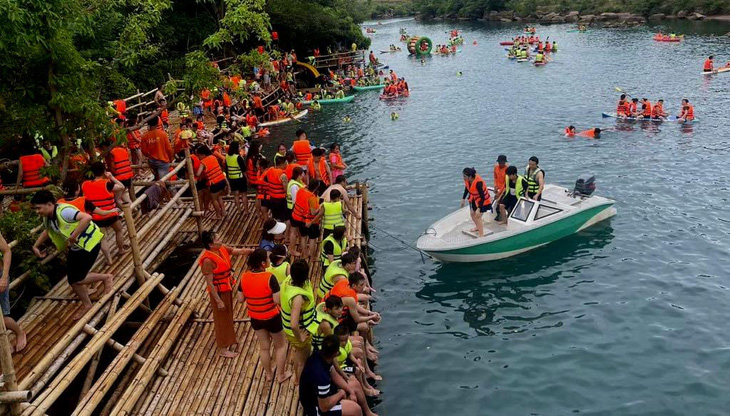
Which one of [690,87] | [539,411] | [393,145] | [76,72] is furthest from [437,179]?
[690,87]

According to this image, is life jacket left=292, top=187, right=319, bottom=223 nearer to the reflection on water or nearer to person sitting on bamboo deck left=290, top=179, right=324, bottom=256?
person sitting on bamboo deck left=290, top=179, right=324, bottom=256

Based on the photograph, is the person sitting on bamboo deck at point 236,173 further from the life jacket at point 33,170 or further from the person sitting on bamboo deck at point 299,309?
the person sitting on bamboo deck at point 299,309

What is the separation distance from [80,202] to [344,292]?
16.6 ft

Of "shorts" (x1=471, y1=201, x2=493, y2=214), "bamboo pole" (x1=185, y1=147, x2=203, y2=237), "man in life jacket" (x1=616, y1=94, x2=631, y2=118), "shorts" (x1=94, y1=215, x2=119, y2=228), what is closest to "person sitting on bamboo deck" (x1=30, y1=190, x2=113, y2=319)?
"shorts" (x1=94, y1=215, x2=119, y2=228)

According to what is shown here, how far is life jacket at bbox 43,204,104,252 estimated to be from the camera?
9.54 meters

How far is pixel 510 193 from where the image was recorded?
1697cm

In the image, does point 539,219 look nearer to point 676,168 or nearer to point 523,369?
point 523,369

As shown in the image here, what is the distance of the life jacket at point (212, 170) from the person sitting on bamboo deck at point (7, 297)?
5.85m

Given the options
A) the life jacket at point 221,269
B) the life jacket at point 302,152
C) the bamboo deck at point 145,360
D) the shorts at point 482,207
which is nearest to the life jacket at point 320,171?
the life jacket at point 302,152

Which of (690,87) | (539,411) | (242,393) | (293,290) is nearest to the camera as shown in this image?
(293,290)

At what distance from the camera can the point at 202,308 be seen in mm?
11633

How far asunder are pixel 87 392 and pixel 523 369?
28.2ft

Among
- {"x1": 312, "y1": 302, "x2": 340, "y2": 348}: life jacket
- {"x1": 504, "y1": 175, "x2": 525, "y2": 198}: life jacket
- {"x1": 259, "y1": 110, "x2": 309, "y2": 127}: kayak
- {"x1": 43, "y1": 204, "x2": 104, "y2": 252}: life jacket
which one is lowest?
Answer: {"x1": 259, "y1": 110, "x2": 309, "y2": 127}: kayak

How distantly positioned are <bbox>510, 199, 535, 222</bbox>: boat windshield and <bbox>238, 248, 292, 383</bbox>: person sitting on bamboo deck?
9706 millimetres
